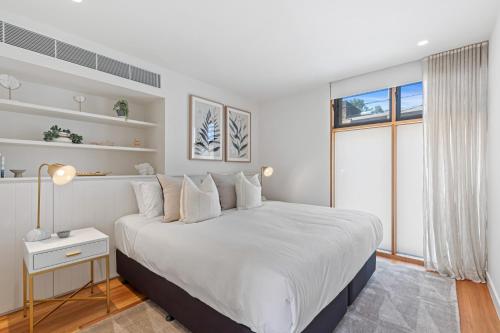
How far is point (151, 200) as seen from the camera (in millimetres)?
2416

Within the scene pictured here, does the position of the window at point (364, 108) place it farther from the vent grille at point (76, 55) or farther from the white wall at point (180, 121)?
the vent grille at point (76, 55)

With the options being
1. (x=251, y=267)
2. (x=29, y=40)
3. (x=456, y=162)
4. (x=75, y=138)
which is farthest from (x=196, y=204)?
(x=456, y=162)

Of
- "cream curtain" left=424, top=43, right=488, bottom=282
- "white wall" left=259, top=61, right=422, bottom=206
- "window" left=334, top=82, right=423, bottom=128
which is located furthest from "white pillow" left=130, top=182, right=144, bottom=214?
"cream curtain" left=424, top=43, right=488, bottom=282

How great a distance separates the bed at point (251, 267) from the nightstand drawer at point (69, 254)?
0.27 meters

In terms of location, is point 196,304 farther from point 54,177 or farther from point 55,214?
point 55,214

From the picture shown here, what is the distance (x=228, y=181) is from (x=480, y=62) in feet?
10.1

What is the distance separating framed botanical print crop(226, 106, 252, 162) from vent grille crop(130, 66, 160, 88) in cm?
125

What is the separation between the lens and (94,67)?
2.39 m

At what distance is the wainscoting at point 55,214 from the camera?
1939 mm

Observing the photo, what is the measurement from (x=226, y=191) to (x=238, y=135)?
1516 millimetres

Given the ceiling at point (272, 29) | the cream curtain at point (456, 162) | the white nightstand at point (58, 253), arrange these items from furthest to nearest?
the cream curtain at point (456, 162) → the ceiling at point (272, 29) → the white nightstand at point (58, 253)

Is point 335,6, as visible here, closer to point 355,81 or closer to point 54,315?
point 355,81

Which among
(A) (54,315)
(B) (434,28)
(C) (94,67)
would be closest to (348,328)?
(A) (54,315)

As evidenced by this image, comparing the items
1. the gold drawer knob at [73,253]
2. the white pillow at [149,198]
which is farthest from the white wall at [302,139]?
the gold drawer knob at [73,253]
